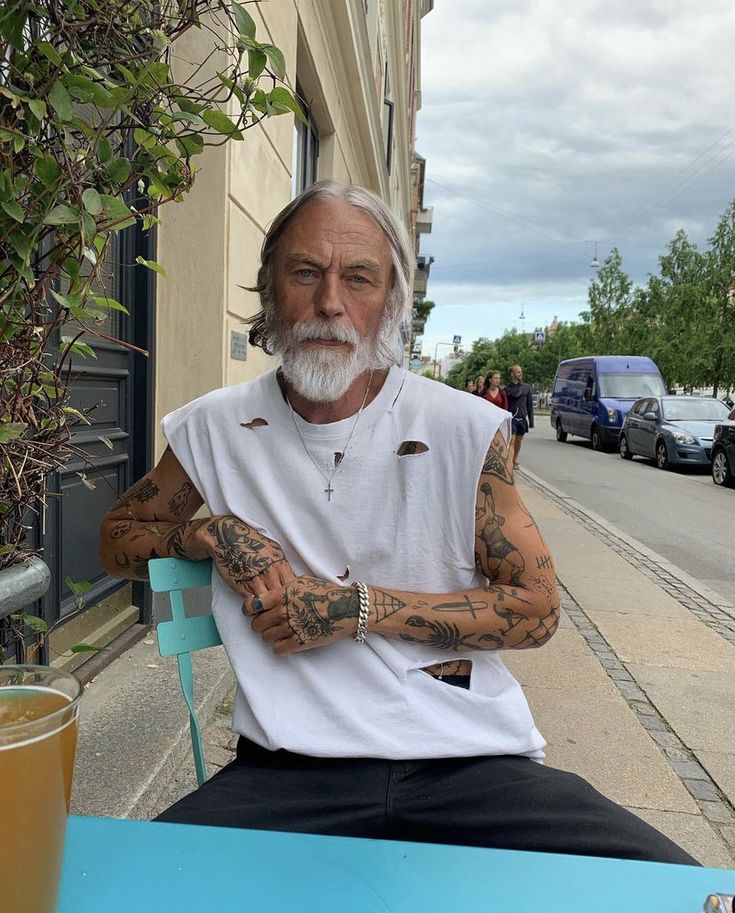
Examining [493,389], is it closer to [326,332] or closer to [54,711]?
[326,332]

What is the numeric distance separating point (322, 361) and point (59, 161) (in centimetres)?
87

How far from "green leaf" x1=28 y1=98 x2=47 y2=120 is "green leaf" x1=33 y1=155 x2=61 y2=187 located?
0.04 meters

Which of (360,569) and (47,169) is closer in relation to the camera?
(47,169)

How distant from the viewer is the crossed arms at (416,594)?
1.52m

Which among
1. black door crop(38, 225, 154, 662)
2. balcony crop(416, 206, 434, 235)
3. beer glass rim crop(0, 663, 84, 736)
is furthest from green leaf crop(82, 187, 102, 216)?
balcony crop(416, 206, 434, 235)

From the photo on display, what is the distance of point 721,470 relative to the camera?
42.4 feet

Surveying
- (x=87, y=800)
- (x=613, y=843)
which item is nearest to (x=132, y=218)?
(x=613, y=843)

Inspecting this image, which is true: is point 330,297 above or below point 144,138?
below

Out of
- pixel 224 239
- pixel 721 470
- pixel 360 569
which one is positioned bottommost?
pixel 721 470

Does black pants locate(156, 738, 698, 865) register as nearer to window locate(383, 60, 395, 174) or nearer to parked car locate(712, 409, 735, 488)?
parked car locate(712, 409, 735, 488)

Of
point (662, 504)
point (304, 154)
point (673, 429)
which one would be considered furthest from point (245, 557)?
point (673, 429)

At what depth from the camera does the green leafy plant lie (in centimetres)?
90

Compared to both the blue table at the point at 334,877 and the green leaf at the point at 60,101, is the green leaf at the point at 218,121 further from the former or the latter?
the blue table at the point at 334,877

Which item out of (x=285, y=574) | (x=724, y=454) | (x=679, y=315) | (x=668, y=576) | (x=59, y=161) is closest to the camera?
(x=59, y=161)
